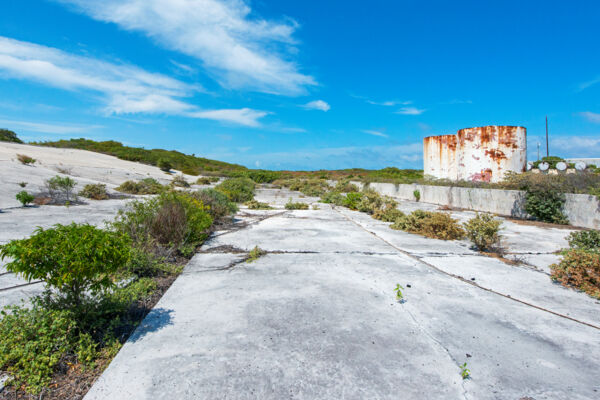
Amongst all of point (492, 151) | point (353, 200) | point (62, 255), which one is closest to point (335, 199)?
point (353, 200)

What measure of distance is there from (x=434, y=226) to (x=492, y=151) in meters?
6.59

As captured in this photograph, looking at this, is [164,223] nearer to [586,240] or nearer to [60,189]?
[586,240]

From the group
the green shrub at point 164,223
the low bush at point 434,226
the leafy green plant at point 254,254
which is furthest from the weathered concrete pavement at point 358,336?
the low bush at point 434,226

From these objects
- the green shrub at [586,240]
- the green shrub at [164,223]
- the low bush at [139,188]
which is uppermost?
the low bush at [139,188]

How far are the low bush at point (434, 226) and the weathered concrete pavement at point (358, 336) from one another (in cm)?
216

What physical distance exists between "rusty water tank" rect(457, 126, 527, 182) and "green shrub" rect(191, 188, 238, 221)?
9576mm

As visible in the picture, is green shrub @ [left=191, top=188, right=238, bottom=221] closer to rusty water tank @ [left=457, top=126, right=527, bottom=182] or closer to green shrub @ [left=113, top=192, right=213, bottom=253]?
green shrub @ [left=113, top=192, right=213, bottom=253]

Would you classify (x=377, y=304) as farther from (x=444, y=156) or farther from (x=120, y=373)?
(x=444, y=156)

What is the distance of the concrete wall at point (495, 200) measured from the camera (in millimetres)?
7828

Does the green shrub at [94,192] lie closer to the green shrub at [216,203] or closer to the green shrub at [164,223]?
the green shrub at [216,203]

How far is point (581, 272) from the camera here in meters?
4.01

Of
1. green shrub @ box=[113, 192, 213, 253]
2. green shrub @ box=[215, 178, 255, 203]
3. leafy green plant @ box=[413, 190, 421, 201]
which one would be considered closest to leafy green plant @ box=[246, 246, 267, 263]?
green shrub @ box=[113, 192, 213, 253]

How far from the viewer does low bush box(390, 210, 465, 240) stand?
276 inches

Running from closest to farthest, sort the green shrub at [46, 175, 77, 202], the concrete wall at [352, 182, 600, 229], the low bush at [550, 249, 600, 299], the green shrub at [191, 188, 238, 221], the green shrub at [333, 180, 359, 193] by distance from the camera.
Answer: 1. the low bush at [550, 249, 600, 299]
2. the concrete wall at [352, 182, 600, 229]
3. the green shrub at [191, 188, 238, 221]
4. the green shrub at [46, 175, 77, 202]
5. the green shrub at [333, 180, 359, 193]
